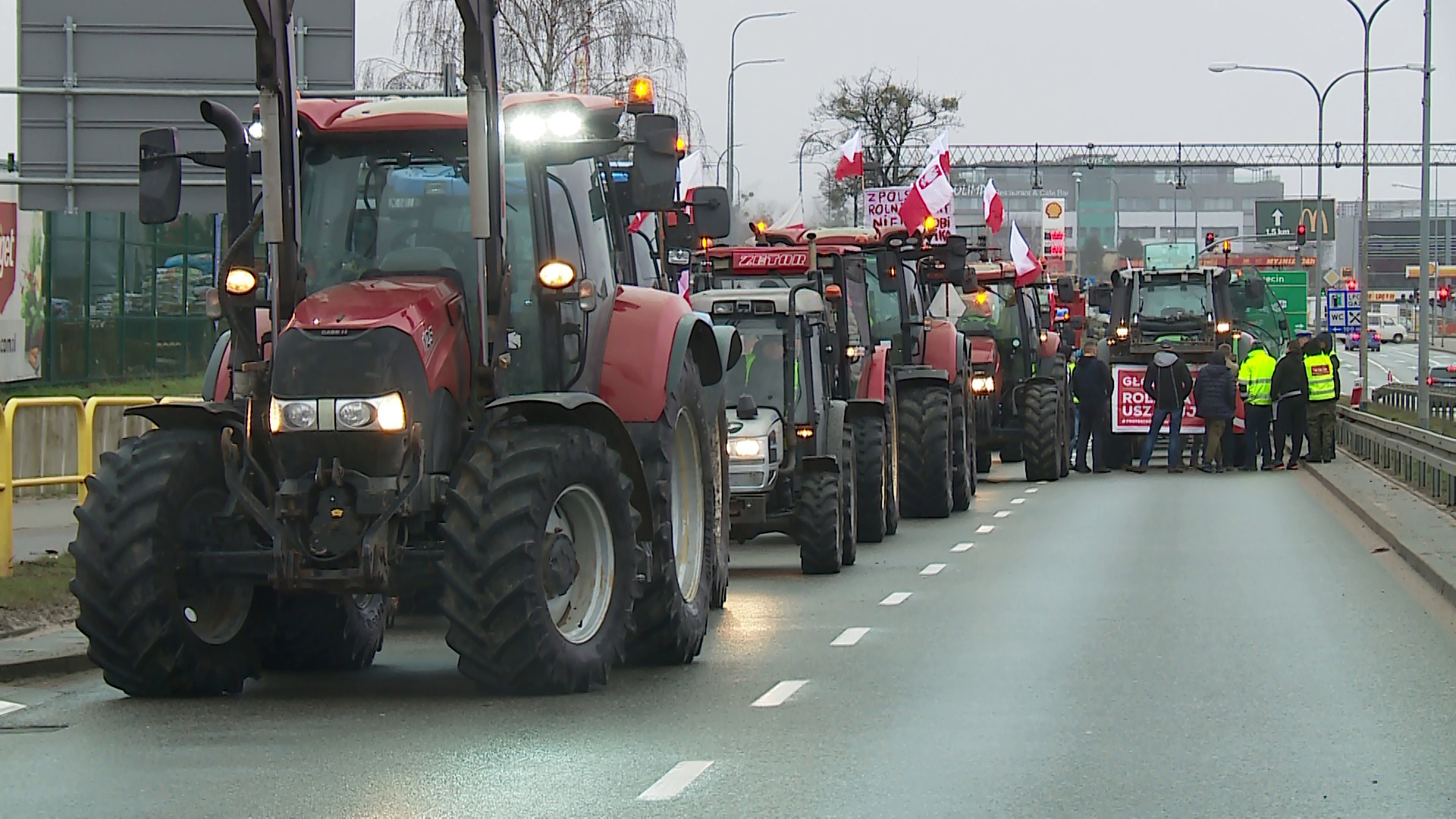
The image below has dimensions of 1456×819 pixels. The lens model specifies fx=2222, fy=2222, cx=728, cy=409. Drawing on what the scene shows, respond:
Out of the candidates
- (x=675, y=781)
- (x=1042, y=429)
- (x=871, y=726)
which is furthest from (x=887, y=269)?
(x=675, y=781)

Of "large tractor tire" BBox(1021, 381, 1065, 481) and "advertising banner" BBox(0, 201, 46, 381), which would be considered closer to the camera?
"large tractor tire" BBox(1021, 381, 1065, 481)

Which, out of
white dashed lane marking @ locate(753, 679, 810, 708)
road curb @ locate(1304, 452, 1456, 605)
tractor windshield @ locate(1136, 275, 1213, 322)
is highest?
tractor windshield @ locate(1136, 275, 1213, 322)

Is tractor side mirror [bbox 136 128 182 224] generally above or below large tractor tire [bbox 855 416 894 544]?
above

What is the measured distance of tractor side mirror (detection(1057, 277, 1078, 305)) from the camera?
1181 inches

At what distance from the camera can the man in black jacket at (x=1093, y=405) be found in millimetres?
31234

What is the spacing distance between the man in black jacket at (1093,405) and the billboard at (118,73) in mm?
15149

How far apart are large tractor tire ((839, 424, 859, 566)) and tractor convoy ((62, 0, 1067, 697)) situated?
4.30 m

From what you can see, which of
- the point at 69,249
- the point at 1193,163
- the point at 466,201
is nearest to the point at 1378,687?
the point at 466,201

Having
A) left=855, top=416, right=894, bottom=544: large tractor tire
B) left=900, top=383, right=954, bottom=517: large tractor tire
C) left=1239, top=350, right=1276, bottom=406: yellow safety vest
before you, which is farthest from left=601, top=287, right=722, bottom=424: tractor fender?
left=1239, top=350, right=1276, bottom=406: yellow safety vest

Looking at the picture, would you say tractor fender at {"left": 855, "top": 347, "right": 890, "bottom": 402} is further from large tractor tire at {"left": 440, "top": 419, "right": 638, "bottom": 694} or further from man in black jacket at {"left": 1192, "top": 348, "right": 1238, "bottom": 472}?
man in black jacket at {"left": 1192, "top": 348, "right": 1238, "bottom": 472}

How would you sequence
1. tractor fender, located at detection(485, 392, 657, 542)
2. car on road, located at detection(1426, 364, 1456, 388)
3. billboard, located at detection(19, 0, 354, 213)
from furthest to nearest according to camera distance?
car on road, located at detection(1426, 364, 1456, 388) < billboard, located at detection(19, 0, 354, 213) < tractor fender, located at detection(485, 392, 657, 542)

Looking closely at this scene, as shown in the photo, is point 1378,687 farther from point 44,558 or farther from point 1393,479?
point 1393,479

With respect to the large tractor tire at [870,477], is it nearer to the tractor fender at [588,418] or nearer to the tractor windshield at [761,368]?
the tractor windshield at [761,368]

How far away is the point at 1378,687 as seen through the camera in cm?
1027
